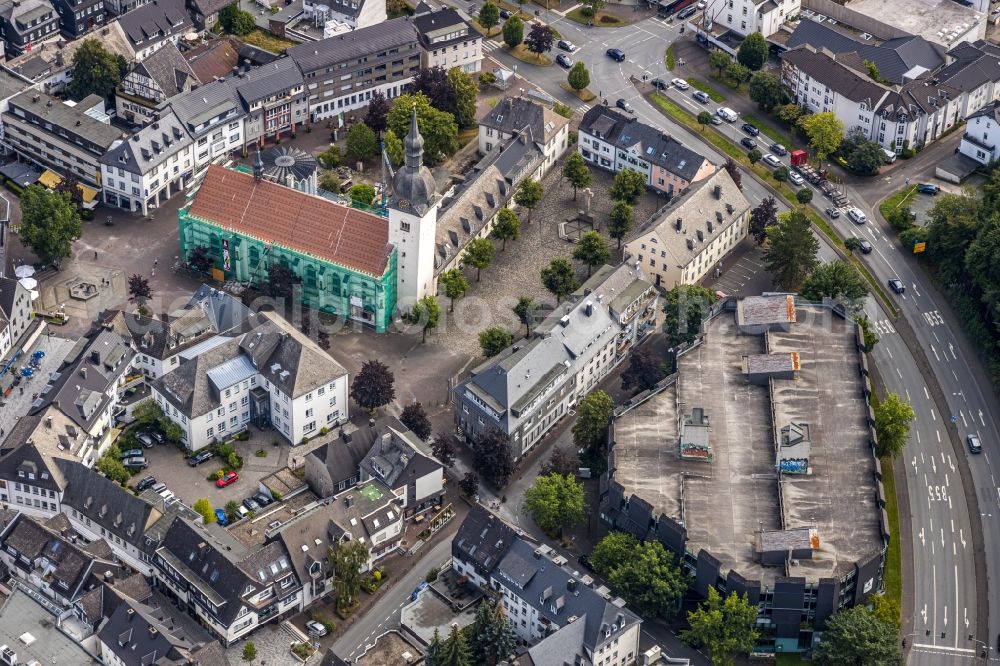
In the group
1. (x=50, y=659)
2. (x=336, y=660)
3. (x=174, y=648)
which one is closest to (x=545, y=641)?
(x=336, y=660)

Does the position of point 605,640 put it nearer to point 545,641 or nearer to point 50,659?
point 545,641

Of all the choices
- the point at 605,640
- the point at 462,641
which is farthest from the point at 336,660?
the point at 605,640

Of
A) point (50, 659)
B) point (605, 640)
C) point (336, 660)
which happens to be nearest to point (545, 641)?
point (605, 640)

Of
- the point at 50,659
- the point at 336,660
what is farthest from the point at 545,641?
the point at 50,659

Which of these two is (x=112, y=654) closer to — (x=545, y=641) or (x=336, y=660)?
(x=336, y=660)

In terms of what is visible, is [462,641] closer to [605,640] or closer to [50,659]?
[605,640]

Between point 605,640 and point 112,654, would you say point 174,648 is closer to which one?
point 112,654
